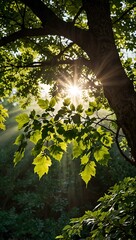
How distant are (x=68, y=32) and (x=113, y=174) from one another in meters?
17.3

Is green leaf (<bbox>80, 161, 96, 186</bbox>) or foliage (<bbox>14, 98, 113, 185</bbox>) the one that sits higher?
foliage (<bbox>14, 98, 113, 185</bbox>)

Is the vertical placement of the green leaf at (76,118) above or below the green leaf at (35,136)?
above

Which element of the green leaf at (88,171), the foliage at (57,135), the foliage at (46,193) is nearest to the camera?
the foliage at (57,135)

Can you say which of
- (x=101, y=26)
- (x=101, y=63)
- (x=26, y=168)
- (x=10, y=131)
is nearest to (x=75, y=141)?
(x=101, y=63)

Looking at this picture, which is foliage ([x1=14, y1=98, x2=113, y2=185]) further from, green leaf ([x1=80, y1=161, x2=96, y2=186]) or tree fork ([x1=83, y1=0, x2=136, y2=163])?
tree fork ([x1=83, y1=0, x2=136, y2=163])

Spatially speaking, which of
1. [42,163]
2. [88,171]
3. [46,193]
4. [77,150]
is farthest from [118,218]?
[46,193]

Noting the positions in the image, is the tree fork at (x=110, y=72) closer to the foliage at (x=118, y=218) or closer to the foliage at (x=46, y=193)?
the foliage at (x=118, y=218)

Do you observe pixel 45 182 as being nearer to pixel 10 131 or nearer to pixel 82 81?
pixel 10 131

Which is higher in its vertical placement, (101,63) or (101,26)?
(101,26)

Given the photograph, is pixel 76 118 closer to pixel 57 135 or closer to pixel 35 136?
pixel 57 135

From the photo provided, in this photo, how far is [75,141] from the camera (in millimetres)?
2635

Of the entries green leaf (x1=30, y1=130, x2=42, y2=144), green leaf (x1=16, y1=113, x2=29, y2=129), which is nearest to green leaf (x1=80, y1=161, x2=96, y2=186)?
green leaf (x1=30, y1=130, x2=42, y2=144)

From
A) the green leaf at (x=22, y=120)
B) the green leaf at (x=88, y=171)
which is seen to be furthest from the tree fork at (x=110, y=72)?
the green leaf at (x=22, y=120)

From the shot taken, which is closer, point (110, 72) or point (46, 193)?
point (110, 72)
